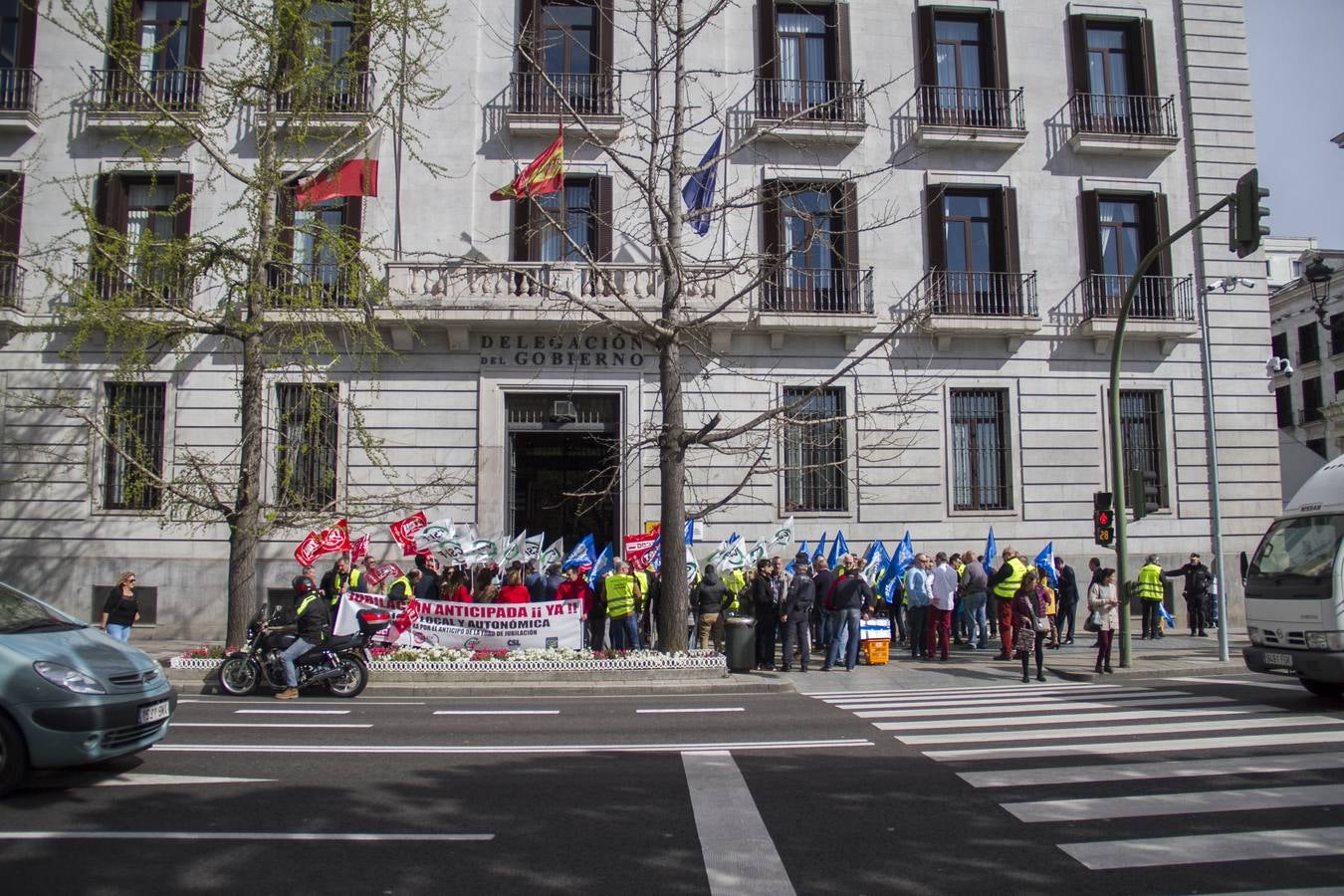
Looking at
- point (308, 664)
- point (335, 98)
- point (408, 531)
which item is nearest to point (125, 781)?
point (308, 664)

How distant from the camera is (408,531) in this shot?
1906 centimetres

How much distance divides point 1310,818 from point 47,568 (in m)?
23.0

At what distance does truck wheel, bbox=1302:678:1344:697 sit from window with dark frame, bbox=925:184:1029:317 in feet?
41.3

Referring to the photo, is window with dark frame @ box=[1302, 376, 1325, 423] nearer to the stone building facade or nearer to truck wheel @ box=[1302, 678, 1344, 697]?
the stone building facade

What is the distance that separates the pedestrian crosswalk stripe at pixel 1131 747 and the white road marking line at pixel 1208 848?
7.99 ft

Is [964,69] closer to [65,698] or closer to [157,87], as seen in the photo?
[157,87]

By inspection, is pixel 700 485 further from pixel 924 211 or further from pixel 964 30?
pixel 964 30

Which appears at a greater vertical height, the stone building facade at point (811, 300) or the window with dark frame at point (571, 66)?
the window with dark frame at point (571, 66)

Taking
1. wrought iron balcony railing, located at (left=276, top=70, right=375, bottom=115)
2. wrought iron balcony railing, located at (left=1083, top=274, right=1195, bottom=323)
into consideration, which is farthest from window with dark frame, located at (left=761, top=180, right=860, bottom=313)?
wrought iron balcony railing, located at (left=276, top=70, right=375, bottom=115)

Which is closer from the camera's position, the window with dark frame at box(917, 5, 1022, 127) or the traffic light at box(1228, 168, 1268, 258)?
the traffic light at box(1228, 168, 1268, 258)

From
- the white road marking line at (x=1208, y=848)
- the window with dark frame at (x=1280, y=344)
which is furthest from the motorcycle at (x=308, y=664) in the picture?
the window with dark frame at (x=1280, y=344)

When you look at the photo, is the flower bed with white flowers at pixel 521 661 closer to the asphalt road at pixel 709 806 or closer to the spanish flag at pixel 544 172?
the asphalt road at pixel 709 806

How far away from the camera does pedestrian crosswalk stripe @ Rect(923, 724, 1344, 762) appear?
8477mm

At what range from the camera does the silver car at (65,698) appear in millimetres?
6621
